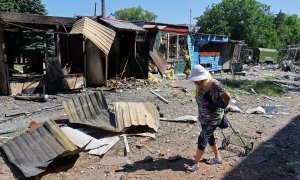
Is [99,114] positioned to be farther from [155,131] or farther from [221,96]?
[221,96]

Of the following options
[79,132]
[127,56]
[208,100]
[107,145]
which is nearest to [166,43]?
[127,56]

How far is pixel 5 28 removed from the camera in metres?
11.8

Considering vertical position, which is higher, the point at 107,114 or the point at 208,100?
the point at 208,100

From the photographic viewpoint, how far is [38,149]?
527cm

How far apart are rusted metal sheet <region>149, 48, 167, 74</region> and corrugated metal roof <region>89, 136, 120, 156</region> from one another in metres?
10.5

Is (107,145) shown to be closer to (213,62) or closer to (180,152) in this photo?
(180,152)

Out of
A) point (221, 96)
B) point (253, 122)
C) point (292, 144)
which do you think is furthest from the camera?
point (253, 122)

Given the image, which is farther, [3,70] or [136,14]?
[136,14]

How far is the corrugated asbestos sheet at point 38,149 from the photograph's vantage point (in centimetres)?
496

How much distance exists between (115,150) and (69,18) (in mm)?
7995

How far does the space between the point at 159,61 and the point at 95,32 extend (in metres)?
5.99

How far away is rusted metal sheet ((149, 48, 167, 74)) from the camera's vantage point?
16869 millimetres

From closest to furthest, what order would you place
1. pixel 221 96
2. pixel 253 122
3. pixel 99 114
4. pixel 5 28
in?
pixel 221 96 → pixel 99 114 → pixel 253 122 → pixel 5 28

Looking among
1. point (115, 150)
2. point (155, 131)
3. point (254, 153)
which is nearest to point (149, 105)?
point (155, 131)
